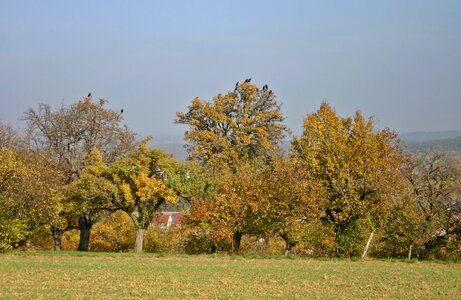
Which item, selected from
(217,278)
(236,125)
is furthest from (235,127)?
(217,278)

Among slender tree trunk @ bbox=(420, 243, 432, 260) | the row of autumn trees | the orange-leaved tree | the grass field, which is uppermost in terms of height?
the orange-leaved tree

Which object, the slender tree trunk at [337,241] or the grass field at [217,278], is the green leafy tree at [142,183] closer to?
the grass field at [217,278]

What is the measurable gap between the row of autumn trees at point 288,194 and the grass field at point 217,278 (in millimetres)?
6539

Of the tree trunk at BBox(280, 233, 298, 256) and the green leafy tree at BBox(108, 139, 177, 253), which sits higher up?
the green leafy tree at BBox(108, 139, 177, 253)

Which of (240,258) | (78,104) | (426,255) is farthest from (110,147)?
(426,255)

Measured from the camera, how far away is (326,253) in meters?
52.6

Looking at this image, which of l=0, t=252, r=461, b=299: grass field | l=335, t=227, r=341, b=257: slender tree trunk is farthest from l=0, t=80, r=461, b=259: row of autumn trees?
l=0, t=252, r=461, b=299: grass field

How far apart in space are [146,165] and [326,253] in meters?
15.1

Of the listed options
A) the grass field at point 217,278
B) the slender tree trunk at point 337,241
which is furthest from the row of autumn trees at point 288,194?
the grass field at point 217,278

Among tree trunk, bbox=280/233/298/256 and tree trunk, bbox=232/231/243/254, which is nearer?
tree trunk, bbox=232/231/243/254

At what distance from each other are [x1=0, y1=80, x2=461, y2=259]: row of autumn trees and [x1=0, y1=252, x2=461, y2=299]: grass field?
654cm

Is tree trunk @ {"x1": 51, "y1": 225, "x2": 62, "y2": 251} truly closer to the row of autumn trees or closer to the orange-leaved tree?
the row of autumn trees

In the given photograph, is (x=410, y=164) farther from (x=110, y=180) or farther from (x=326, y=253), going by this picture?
(x=110, y=180)

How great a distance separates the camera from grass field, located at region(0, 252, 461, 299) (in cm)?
2367
